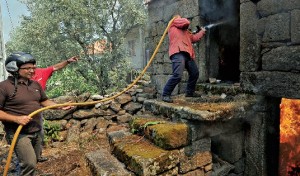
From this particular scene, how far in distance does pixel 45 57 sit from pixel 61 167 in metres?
8.19

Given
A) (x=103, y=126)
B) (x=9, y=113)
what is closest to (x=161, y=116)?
(x=9, y=113)

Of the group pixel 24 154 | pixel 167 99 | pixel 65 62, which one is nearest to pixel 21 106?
pixel 24 154

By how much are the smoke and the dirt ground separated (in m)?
4.00

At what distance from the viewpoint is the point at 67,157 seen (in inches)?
225

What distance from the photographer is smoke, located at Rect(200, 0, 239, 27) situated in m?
5.32

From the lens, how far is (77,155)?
5.82 meters

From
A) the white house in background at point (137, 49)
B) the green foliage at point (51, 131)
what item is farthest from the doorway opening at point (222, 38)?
the white house in background at point (137, 49)

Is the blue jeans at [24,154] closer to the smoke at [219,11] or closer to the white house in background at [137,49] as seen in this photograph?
the smoke at [219,11]

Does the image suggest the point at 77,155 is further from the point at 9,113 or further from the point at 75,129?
the point at 9,113

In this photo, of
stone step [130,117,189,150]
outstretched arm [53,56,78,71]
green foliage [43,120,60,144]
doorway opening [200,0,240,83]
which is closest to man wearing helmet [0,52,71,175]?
outstretched arm [53,56,78,71]

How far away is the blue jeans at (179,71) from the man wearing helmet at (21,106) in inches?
86.7

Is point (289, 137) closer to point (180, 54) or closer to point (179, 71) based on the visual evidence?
point (179, 71)

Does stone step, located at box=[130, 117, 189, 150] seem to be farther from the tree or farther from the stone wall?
the tree

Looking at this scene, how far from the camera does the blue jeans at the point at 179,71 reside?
4.43 m
